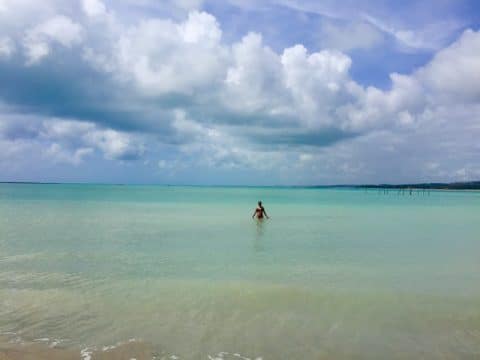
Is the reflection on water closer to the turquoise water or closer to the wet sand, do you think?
the turquoise water

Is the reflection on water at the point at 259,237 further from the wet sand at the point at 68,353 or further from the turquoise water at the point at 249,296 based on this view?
the wet sand at the point at 68,353

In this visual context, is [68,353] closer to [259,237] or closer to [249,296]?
[249,296]

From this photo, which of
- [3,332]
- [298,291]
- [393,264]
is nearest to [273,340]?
[298,291]

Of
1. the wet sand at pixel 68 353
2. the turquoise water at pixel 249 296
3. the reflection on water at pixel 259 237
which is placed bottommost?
the reflection on water at pixel 259 237

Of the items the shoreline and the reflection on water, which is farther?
the reflection on water

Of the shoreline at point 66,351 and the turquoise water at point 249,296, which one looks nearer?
the shoreline at point 66,351

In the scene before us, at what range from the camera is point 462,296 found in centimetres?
943

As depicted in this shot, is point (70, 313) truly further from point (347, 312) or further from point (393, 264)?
point (393, 264)

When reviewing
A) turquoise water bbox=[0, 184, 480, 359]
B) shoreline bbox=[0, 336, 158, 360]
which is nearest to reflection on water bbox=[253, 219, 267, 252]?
turquoise water bbox=[0, 184, 480, 359]

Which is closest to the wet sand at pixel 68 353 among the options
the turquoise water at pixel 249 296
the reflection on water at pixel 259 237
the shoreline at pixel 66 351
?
the shoreline at pixel 66 351

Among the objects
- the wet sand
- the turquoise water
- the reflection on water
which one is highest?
the wet sand

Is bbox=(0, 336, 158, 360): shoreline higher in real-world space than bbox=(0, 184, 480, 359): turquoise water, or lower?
higher

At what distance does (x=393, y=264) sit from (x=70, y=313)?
10.7 metres

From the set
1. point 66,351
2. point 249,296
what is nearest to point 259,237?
point 249,296
